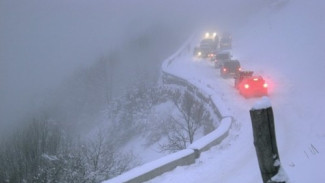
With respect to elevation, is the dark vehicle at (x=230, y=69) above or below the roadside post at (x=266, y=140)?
below

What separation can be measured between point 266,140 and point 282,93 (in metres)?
24.4

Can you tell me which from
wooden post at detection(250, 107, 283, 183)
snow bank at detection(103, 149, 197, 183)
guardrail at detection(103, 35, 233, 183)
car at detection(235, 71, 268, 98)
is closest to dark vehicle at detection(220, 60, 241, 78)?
car at detection(235, 71, 268, 98)


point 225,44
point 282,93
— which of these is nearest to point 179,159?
point 282,93

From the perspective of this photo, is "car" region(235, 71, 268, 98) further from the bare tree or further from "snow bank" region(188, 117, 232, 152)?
"snow bank" region(188, 117, 232, 152)

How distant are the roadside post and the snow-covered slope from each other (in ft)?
19.2

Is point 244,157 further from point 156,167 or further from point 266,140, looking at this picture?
point 266,140

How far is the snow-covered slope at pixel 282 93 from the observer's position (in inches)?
453

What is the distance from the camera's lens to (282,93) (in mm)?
27203

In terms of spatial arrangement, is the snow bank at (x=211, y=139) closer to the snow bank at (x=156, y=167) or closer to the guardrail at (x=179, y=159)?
the guardrail at (x=179, y=159)

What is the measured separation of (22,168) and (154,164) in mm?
15784

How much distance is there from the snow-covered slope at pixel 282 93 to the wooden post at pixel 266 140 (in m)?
5.86

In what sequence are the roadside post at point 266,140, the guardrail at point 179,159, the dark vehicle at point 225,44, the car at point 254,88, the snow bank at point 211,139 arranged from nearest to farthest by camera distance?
1. the roadside post at point 266,140
2. the guardrail at point 179,159
3. the snow bank at point 211,139
4. the car at point 254,88
5. the dark vehicle at point 225,44

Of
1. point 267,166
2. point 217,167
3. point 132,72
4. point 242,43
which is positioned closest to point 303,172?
point 217,167

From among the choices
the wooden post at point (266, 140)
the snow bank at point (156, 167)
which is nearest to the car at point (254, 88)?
the snow bank at point (156, 167)
